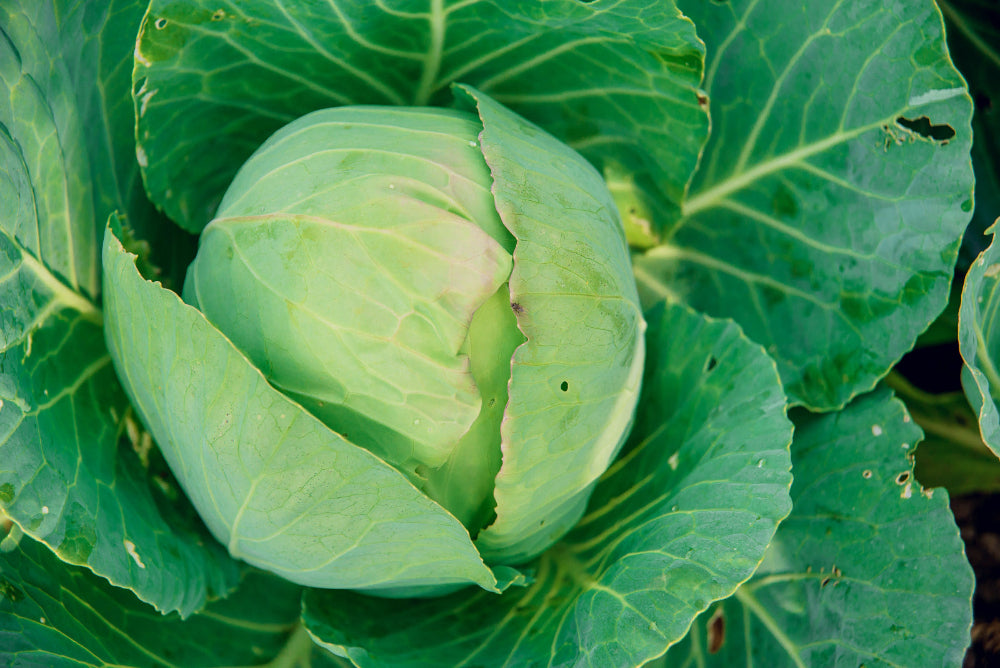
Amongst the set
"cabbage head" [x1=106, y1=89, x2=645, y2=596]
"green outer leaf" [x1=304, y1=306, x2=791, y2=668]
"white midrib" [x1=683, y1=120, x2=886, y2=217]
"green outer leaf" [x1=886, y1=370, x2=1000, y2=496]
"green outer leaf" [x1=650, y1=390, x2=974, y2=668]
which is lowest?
"green outer leaf" [x1=886, y1=370, x2=1000, y2=496]

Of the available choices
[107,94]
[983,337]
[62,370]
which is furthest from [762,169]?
[62,370]

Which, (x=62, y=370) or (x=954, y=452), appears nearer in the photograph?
(x=62, y=370)

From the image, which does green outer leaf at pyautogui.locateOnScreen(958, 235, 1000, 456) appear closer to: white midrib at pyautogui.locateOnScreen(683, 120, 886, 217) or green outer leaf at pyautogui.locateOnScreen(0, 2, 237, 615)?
white midrib at pyautogui.locateOnScreen(683, 120, 886, 217)

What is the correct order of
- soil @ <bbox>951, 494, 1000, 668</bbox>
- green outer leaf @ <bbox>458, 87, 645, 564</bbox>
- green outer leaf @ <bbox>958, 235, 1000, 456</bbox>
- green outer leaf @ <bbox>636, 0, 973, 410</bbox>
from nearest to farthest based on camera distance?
1. green outer leaf @ <bbox>458, 87, 645, 564</bbox>
2. green outer leaf @ <bbox>958, 235, 1000, 456</bbox>
3. green outer leaf @ <bbox>636, 0, 973, 410</bbox>
4. soil @ <bbox>951, 494, 1000, 668</bbox>

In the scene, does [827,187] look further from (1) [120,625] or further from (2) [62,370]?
(1) [120,625]

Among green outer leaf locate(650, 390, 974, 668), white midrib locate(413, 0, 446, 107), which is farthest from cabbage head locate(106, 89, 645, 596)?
green outer leaf locate(650, 390, 974, 668)

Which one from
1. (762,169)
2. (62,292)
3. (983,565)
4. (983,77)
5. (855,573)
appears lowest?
(983,565)

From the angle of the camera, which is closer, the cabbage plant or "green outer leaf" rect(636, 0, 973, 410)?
the cabbage plant

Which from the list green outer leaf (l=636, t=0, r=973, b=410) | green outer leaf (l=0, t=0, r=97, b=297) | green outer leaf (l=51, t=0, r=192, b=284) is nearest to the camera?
green outer leaf (l=0, t=0, r=97, b=297)
